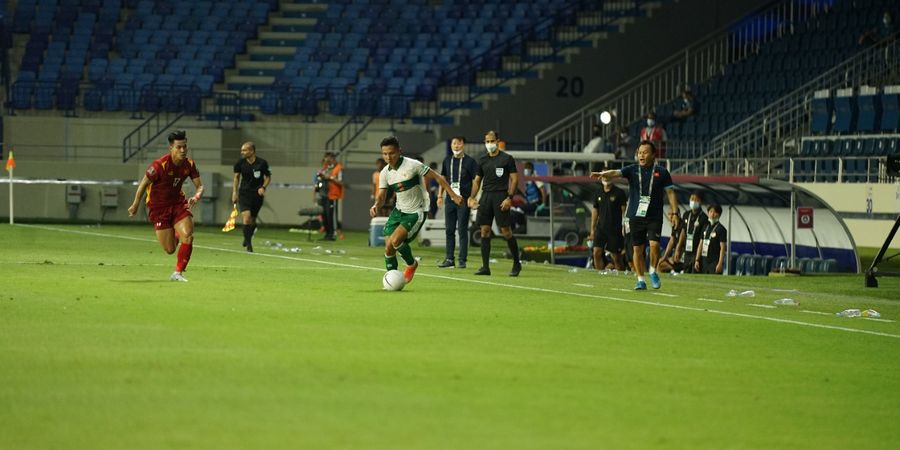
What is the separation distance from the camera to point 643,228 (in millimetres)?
20359

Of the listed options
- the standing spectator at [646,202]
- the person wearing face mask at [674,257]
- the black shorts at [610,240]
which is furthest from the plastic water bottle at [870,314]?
the person wearing face mask at [674,257]

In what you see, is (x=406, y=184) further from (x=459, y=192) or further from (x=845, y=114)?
(x=845, y=114)

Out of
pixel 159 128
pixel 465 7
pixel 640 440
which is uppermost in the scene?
pixel 465 7

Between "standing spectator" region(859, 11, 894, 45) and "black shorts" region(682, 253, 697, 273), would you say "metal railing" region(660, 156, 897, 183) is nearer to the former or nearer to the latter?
"standing spectator" region(859, 11, 894, 45)

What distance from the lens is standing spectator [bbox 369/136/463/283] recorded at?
1884 cm

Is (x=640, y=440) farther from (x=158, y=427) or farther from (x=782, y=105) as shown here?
(x=782, y=105)

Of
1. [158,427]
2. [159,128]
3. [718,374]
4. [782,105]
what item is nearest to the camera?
[158,427]

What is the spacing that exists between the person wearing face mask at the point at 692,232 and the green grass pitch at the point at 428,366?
750 cm

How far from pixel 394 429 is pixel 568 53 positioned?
40.0 m

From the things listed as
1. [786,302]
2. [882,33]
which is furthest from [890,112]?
[786,302]

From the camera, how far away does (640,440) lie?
329 inches

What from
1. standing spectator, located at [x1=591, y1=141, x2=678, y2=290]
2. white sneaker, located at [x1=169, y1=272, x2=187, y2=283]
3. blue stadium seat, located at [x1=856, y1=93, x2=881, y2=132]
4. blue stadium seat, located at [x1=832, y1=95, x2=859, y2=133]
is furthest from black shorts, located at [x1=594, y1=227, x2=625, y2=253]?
blue stadium seat, located at [x1=832, y1=95, x2=859, y2=133]

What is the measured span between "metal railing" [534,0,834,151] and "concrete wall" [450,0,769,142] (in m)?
0.50

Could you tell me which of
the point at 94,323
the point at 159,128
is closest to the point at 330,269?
the point at 94,323
